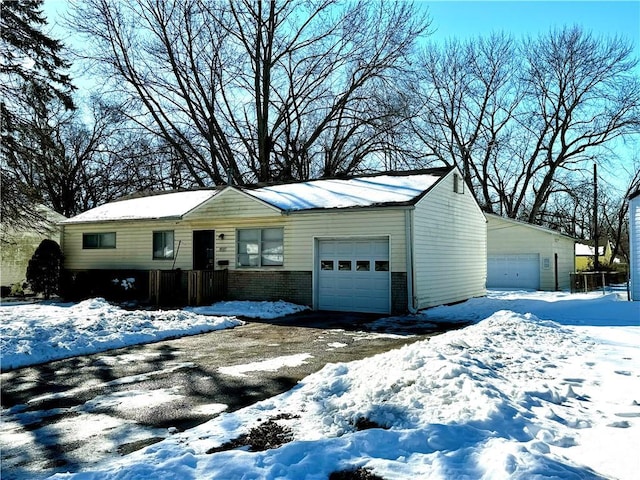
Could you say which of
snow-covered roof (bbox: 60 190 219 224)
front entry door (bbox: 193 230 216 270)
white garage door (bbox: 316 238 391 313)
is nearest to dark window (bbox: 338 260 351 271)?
white garage door (bbox: 316 238 391 313)

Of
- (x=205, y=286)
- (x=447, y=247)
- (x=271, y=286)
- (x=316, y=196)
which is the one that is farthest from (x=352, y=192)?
(x=205, y=286)

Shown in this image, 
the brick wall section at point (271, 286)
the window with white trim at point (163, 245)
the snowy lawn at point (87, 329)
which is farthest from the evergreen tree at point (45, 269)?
the brick wall section at point (271, 286)

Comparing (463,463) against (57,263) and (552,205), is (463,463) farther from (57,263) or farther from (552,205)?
(552,205)

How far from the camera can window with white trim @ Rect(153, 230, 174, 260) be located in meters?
17.9

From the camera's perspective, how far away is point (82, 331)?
970 cm

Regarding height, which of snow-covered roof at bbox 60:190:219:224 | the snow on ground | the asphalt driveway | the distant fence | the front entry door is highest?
snow-covered roof at bbox 60:190:219:224

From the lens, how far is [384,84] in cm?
2836

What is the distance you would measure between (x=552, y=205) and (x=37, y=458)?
160 feet

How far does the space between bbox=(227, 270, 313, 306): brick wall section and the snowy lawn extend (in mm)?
999

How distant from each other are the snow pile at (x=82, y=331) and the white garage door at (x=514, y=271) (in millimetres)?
19177

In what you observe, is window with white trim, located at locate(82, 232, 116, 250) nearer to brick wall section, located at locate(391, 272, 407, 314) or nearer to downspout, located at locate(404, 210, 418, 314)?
brick wall section, located at locate(391, 272, 407, 314)

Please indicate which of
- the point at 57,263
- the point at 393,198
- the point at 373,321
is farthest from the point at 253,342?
the point at 57,263

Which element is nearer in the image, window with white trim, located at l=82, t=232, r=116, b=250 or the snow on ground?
the snow on ground

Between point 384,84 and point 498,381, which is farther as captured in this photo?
point 384,84
